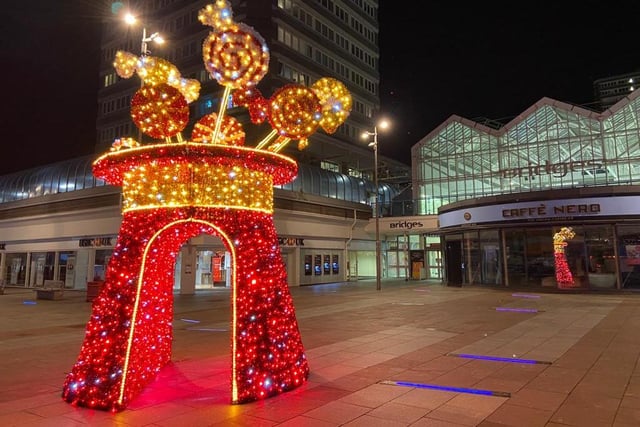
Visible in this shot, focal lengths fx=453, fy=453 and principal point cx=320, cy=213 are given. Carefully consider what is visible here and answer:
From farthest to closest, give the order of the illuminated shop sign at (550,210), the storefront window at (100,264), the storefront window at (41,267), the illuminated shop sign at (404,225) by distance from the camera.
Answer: the illuminated shop sign at (404,225), the storefront window at (41,267), the storefront window at (100,264), the illuminated shop sign at (550,210)

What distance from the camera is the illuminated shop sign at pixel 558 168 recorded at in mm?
30016

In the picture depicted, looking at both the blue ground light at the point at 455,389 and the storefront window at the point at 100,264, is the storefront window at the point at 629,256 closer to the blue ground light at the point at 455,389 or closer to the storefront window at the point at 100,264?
the blue ground light at the point at 455,389

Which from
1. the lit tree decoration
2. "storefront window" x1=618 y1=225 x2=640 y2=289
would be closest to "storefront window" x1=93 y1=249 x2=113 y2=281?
the lit tree decoration

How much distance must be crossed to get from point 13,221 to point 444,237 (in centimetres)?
2806

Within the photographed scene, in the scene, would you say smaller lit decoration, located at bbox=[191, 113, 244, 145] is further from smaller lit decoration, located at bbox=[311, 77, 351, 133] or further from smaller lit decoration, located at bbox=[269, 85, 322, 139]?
smaller lit decoration, located at bbox=[311, 77, 351, 133]

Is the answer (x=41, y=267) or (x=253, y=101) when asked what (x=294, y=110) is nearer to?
(x=253, y=101)

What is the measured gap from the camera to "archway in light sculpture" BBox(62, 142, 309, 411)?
5.17 metres

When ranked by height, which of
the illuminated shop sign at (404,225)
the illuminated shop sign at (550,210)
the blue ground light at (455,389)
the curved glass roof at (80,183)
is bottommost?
the blue ground light at (455,389)

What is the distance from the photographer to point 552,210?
2136cm

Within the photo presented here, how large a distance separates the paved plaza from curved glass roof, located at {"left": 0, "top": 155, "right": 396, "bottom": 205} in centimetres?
1555

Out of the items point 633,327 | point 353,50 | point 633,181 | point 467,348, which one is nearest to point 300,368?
point 467,348

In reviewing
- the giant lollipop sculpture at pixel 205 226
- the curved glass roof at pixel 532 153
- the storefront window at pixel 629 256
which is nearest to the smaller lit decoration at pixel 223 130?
the giant lollipop sculpture at pixel 205 226

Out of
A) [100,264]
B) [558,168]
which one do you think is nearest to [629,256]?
[558,168]

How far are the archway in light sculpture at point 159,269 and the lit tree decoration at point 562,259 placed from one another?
19.1 m
